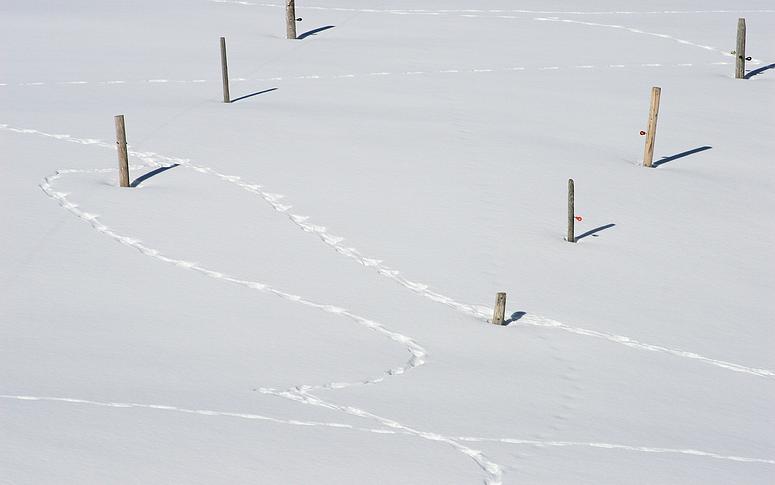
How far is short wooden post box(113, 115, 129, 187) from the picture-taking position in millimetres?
16141

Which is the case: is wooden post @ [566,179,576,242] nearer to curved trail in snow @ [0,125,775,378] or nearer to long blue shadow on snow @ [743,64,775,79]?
curved trail in snow @ [0,125,775,378]

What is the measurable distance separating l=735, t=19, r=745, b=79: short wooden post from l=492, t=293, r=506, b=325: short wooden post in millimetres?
14287

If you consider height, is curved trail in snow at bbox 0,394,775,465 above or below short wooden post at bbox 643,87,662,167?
below

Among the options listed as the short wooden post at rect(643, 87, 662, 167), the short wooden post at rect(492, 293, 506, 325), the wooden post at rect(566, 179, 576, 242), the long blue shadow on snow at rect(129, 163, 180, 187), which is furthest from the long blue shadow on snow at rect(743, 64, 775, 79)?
the short wooden post at rect(492, 293, 506, 325)

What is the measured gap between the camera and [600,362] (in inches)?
486

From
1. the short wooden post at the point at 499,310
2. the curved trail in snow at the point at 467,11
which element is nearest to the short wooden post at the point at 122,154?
the short wooden post at the point at 499,310

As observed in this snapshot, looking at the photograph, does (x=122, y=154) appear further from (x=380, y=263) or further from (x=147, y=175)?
(x=380, y=263)

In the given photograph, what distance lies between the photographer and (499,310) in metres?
12.9

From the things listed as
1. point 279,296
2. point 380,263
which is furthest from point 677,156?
point 279,296

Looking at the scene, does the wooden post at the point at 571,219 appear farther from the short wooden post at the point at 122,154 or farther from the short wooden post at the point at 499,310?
the short wooden post at the point at 122,154

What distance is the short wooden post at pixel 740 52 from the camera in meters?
24.5

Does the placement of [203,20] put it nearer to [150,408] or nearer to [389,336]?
[389,336]

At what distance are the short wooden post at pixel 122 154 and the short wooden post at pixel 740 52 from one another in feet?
48.2

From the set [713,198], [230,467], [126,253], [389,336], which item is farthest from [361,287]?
[713,198]
